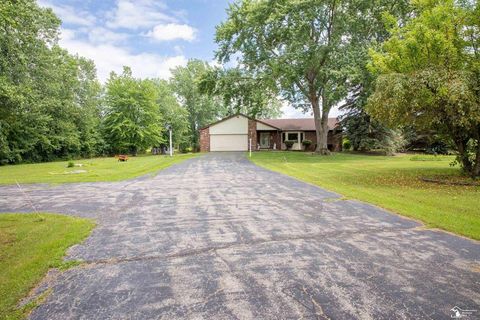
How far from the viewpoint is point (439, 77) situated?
9805 mm

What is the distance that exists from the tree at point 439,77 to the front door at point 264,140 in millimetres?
25866

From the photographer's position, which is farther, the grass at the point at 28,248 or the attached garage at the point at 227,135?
the attached garage at the point at 227,135

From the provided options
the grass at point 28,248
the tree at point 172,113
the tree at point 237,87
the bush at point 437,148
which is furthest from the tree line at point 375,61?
the tree at point 172,113

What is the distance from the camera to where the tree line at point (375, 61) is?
1018 centimetres

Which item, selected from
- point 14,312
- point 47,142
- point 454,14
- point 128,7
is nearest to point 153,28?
point 128,7

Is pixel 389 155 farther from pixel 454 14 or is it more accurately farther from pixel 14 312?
pixel 14 312

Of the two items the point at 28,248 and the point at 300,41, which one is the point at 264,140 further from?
the point at 28,248

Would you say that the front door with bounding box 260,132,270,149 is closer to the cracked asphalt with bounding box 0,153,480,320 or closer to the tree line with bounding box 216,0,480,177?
the tree line with bounding box 216,0,480,177

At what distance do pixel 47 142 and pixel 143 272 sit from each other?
105 feet

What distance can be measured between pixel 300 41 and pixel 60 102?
23894 millimetres

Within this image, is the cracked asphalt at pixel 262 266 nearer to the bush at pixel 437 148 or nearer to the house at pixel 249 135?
the bush at pixel 437 148

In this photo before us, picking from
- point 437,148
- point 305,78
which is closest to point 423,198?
point 305,78

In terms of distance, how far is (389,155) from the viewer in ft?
92.2

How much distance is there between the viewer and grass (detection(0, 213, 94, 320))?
132 inches
